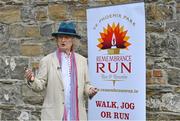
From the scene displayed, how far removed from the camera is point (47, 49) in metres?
6.60

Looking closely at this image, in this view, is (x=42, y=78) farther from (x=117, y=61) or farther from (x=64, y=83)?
(x=117, y=61)

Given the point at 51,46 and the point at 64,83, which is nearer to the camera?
the point at 64,83

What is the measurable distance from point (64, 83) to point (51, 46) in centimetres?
177

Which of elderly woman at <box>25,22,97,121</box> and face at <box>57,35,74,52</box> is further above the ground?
face at <box>57,35,74,52</box>

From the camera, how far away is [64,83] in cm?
487

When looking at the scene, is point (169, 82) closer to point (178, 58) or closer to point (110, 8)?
point (178, 58)

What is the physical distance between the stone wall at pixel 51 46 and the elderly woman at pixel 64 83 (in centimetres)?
116

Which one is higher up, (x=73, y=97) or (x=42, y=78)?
(x=42, y=78)

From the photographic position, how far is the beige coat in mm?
4832

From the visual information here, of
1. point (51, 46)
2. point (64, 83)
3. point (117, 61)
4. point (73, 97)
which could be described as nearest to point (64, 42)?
point (64, 83)

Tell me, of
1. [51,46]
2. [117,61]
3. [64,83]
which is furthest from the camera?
[51,46]

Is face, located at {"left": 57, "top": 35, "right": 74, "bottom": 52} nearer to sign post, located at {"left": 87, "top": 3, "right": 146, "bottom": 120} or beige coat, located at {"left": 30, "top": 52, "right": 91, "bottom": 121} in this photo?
beige coat, located at {"left": 30, "top": 52, "right": 91, "bottom": 121}

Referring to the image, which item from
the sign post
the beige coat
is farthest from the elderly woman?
the sign post

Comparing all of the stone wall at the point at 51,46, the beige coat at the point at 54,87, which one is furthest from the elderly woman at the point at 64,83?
the stone wall at the point at 51,46
